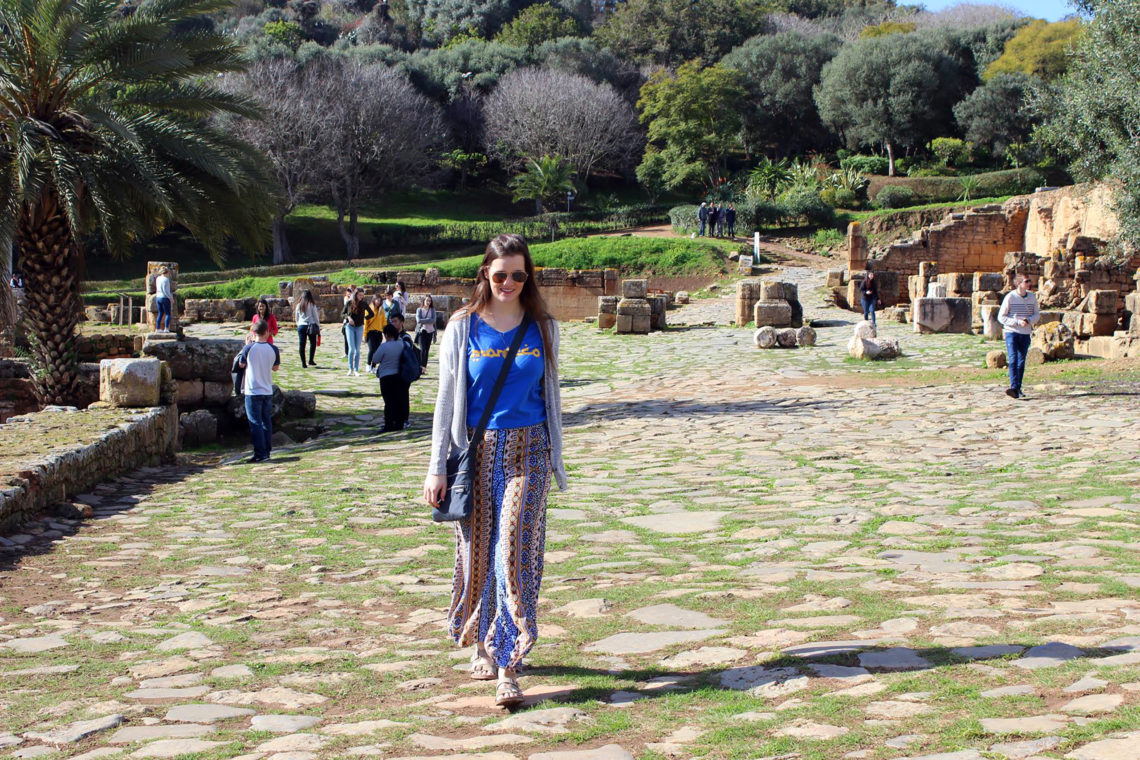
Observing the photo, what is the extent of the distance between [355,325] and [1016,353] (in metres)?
11.0

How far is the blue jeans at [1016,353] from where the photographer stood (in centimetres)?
1335

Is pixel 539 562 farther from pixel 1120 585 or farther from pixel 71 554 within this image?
pixel 71 554

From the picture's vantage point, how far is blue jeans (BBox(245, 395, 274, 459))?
11493 mm

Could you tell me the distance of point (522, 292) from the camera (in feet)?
15.3

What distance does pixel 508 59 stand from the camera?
68688mm

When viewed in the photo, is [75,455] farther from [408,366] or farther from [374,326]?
[374,326]

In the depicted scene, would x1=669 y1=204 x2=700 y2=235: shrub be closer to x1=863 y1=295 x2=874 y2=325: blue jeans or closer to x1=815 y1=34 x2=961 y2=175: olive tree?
x1=815 y1=34 x2=961 y2=175: olive tree

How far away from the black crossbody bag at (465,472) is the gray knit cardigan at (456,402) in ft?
0.12

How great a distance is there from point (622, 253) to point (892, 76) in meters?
24.9

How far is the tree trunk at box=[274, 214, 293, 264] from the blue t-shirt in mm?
46262

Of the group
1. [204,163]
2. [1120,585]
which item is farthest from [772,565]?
[204,163]

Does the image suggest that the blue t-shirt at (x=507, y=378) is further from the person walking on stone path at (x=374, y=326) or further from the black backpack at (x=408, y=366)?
the person walking on stone path at (x=374, y=326)

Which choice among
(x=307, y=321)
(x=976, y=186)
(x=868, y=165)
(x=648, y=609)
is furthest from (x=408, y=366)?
(x=868, y=165)

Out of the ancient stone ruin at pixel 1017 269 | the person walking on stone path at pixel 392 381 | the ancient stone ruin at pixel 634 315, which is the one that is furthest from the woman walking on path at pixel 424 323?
the ancient stone ruin at pixel 1017 269
